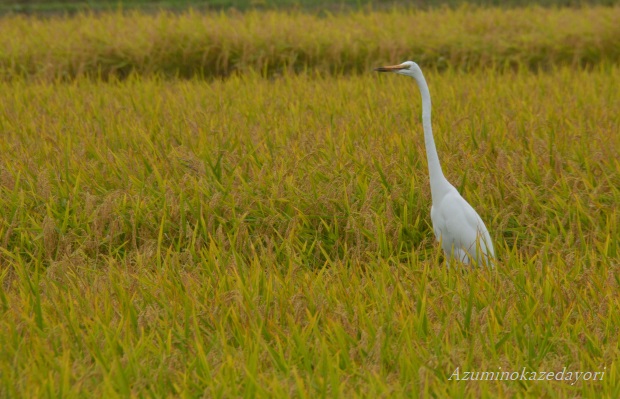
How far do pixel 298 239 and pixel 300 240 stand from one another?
35 mm

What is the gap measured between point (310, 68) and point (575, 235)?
3.99 metres

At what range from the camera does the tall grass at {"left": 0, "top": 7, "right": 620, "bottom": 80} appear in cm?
702

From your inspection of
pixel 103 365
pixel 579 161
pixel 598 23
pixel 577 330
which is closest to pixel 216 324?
pixel 103 365

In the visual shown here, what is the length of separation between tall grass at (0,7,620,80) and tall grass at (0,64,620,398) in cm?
86

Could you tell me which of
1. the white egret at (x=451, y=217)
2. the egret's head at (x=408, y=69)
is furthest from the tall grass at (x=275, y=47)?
the white egret at (x=451, y=217)

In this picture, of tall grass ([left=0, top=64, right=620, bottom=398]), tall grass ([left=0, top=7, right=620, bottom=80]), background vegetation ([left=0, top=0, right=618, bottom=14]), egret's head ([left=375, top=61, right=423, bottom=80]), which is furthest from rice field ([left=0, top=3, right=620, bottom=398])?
background vegetation ([left=0, top=0, right=618, bottom=14])

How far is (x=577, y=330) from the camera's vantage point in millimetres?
2338

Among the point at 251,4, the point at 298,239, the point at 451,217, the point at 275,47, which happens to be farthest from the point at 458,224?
the point at 251,4

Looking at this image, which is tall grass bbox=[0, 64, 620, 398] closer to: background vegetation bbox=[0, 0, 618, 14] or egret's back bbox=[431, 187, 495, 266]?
egret's back bbox=[431, 187, 495, 266]

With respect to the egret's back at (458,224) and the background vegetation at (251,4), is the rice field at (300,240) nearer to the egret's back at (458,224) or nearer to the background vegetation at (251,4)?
the egret's back at (458,224)

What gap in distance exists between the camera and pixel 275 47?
23.6ft

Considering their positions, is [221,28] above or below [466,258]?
above

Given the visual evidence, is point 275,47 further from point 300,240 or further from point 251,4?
point 300,240

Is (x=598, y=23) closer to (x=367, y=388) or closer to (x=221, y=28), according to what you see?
(x=221, y=28)
